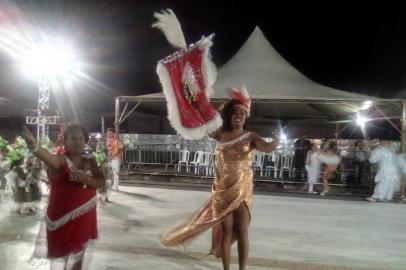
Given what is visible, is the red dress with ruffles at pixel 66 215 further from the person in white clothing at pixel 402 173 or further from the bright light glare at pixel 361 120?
the bright light glare at pixel 361 120

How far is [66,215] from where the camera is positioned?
9.96 ft

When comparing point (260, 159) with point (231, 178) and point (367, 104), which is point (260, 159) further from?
point (231, 178)

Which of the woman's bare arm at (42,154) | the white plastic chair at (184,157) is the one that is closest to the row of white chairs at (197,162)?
the white plastic chair at (184,157)

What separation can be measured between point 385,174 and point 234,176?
26.5 feet

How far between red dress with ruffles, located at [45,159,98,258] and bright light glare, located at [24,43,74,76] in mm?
6622

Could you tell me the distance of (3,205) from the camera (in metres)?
8.10

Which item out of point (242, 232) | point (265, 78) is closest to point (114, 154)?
point (265, 78)

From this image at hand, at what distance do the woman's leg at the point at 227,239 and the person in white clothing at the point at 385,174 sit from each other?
305 inches

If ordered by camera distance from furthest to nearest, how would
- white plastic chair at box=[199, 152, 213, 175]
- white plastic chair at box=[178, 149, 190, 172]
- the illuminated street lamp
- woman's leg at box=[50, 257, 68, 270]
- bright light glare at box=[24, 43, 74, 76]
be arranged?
white plastic chair at box=[178, 149, 190, 172] < white plastic chair at box=[199, 152, 213, 175] < bright light glare at box=[24, 43, 74, 76] < the illuminated street lamp < woman's leg at box=[50, 257, 68, 270]

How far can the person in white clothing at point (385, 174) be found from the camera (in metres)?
10.8

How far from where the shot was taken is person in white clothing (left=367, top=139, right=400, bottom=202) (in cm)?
1083

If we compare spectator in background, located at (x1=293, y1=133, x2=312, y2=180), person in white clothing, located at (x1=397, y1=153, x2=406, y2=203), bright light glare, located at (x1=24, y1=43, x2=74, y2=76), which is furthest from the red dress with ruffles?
spectator in background, located at (x1=293, y1=133, x2=312, y2=180)

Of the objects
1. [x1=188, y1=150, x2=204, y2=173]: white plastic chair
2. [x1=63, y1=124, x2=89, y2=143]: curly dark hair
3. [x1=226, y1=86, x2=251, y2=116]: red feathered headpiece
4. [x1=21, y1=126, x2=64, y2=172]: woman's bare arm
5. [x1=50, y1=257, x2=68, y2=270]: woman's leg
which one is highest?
[x1=226, y1=86, x2=251, y2=116]: red feathered headpiece

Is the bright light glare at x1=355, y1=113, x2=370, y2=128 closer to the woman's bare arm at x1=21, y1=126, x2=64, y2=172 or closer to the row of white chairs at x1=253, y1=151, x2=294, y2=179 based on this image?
the row of white chairs at x1=253, y1=151, x2=294, y2=179
